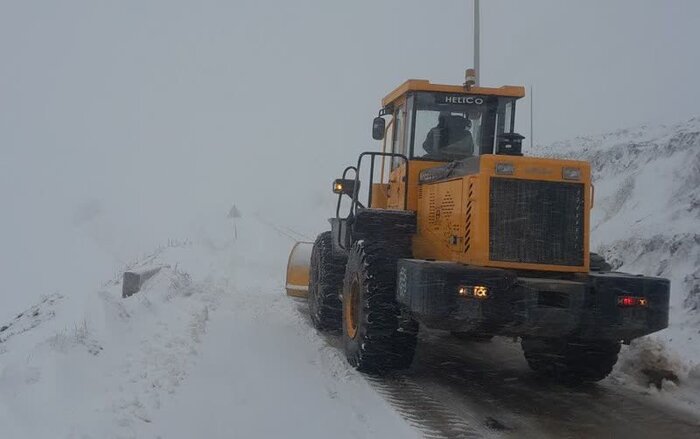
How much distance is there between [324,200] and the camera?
49.4 meters

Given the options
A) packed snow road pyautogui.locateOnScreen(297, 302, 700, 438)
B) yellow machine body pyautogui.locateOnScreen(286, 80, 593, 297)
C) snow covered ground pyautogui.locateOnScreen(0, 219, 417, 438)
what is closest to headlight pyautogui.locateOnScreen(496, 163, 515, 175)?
yellow machine body pyautogui.locateOnScreen(286, 80, 593, 297)

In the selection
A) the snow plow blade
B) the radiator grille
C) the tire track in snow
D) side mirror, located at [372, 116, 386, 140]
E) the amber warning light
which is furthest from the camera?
the snow plow blade

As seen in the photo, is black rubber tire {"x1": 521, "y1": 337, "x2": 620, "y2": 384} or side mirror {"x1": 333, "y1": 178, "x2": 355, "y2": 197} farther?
side mirror {"x1": 333, "y1": 178, "x2": 355, "y2": 197}

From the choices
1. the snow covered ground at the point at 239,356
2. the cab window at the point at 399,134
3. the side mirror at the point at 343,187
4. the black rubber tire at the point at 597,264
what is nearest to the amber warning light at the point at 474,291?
the snow covered ground at the point at 239,356

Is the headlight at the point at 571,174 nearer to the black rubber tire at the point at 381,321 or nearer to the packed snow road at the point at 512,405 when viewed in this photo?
the black rubber tire at the point at 381,321

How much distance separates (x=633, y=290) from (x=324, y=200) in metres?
43.8

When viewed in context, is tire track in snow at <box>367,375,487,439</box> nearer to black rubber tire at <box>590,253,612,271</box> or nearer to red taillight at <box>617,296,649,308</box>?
red taillight at <box>617,296,649,308</box>

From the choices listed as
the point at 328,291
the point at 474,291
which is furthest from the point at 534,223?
the point at 328,291

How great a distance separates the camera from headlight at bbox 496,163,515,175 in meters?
6.09

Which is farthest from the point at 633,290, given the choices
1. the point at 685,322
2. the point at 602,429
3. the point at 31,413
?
the point at 31,413

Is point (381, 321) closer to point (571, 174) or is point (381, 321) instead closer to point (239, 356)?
point (239, 356)

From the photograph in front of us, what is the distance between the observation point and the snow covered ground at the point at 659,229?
6.90m

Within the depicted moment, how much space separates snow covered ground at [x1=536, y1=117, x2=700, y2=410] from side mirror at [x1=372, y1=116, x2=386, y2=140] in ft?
12.4

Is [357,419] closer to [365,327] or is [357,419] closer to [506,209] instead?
[365,327]
